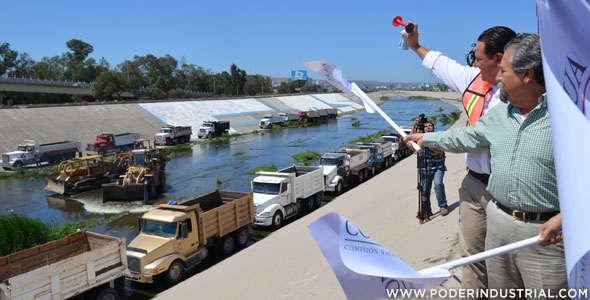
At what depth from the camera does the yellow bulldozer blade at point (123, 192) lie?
823 inches

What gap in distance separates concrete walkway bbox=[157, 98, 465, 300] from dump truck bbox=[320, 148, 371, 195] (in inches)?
220

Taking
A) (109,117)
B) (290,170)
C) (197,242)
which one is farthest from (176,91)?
(197,242)

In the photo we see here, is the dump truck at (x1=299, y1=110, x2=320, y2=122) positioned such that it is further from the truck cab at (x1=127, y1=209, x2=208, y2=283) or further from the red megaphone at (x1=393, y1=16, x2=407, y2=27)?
the red megaphone at (x1=393, y1=16, x2=407, y2=27)

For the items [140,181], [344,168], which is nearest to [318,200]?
[344,168]

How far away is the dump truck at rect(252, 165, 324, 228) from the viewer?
14.8m

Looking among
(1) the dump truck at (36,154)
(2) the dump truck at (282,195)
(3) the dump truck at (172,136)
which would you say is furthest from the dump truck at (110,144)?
(2) the dump truck at (282,195)

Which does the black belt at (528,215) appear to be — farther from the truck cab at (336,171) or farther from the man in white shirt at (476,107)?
the truck cab at (336,171)

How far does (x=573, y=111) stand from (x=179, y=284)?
1023cm


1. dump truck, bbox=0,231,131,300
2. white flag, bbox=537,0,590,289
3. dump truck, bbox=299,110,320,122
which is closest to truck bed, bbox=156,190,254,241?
dump truck, bbox=0,231,131,300

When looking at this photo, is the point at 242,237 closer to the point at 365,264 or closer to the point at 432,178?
the point at 432,178

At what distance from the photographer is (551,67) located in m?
1.76

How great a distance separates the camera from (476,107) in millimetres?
3805

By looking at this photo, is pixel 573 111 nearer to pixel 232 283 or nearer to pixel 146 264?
pixel 232 283

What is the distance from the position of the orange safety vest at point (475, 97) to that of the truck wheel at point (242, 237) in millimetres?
10493
